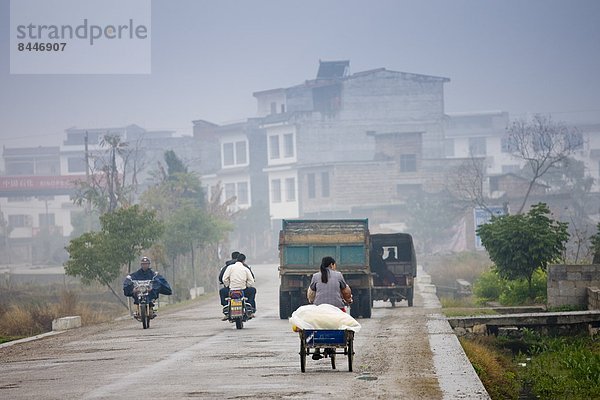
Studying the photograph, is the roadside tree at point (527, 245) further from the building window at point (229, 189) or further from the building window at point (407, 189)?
the building window at point (229, 189)

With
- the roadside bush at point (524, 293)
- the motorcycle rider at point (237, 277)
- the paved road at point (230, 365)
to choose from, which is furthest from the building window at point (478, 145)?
the motorcycle rider at point (237, 277)

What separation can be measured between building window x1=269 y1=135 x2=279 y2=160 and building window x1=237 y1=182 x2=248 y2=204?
548 cm

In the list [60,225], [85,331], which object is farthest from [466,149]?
[85,331]

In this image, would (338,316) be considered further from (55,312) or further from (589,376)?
(55,312)

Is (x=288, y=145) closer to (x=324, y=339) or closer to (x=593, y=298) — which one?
(x=593, y=298)

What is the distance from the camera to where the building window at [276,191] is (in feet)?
335

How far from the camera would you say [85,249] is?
3659 centimetres

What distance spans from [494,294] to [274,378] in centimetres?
2223

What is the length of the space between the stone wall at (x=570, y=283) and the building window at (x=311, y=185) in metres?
69.3

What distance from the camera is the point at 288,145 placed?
10200 cm

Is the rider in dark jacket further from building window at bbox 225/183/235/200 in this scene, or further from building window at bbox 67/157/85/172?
building window at bbox 67/157/85/172

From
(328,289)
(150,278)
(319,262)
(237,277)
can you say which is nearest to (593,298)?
(319,262)

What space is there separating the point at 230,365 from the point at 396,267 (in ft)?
62.9

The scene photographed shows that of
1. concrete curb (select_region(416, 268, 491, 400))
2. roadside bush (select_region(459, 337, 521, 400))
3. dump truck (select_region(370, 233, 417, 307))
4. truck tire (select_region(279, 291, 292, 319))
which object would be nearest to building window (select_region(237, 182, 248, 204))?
dump truck (select_region(370, 233, 417, 307))
